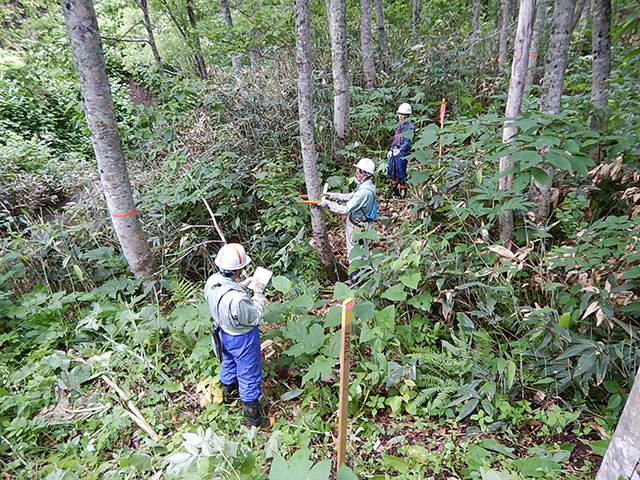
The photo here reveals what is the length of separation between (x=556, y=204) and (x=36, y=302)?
6.02 m

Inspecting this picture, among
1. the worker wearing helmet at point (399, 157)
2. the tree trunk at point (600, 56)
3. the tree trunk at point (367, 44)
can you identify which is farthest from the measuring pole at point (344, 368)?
the tree trunk at point (367, 44)

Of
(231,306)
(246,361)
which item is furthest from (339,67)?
(246,361)

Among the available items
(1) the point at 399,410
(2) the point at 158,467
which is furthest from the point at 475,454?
(2) the point at 158,467

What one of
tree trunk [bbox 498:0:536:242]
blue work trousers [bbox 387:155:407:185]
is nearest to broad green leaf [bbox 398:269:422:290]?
tree trunk [bbox 498:0:536:242]

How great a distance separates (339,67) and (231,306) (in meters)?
4.91

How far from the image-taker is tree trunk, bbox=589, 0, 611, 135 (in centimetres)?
389

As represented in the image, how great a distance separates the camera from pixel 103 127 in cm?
361

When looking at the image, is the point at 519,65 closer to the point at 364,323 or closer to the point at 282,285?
the point at 364,323

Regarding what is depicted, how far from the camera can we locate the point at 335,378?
334cm

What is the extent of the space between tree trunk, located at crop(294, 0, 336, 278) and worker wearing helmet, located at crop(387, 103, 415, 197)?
2120mm

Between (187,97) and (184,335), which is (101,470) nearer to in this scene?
(184,335)

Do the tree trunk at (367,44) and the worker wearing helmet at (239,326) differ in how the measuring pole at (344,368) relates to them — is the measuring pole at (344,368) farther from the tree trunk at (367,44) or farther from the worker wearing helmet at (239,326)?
the tree trunk at (367,44)

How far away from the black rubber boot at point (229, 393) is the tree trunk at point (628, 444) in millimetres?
2736

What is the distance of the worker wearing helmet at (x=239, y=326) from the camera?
288 centimetres
